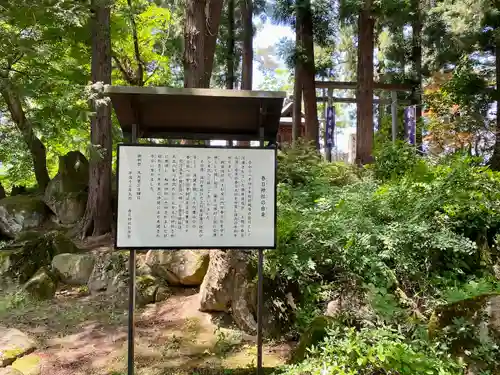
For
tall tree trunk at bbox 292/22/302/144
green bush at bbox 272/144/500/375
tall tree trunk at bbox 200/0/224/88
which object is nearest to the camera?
green bush at bbox 272/144/500/375

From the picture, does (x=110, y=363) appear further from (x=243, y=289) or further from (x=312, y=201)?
(x=312, y=201)

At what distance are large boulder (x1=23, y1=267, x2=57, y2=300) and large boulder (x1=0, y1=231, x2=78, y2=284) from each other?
0.74m

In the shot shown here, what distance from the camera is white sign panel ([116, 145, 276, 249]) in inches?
131

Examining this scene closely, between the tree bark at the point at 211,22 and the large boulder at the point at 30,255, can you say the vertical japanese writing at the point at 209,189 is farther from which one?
the large boulder at the point at 30,255

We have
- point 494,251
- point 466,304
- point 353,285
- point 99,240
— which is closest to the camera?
point 466,304

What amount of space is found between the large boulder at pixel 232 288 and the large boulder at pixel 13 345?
1.97 m

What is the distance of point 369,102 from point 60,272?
8318 millimetres

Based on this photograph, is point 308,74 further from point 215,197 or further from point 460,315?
point 460,315

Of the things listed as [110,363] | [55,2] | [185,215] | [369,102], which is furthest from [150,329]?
[369,102]

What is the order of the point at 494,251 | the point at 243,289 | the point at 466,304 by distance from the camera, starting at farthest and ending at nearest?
the point at 243,289 → the point at 494,251 → the point at 466,304

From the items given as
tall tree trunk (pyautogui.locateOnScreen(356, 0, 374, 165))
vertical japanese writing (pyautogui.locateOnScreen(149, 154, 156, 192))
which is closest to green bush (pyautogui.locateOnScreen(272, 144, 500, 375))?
vertical japanese writing (pyautogui.locateOnScreen(149, 154, 156, 192))

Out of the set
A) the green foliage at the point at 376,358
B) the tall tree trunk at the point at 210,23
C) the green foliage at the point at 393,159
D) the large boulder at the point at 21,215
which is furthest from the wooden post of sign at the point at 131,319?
the large boulder at the point at 21,215

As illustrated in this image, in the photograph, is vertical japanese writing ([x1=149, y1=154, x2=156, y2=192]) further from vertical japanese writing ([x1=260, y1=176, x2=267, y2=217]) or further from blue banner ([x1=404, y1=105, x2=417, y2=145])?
blue banner ([x1=404, y1=105, x2=417, y2=145])

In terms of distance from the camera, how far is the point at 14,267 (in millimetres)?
7367
